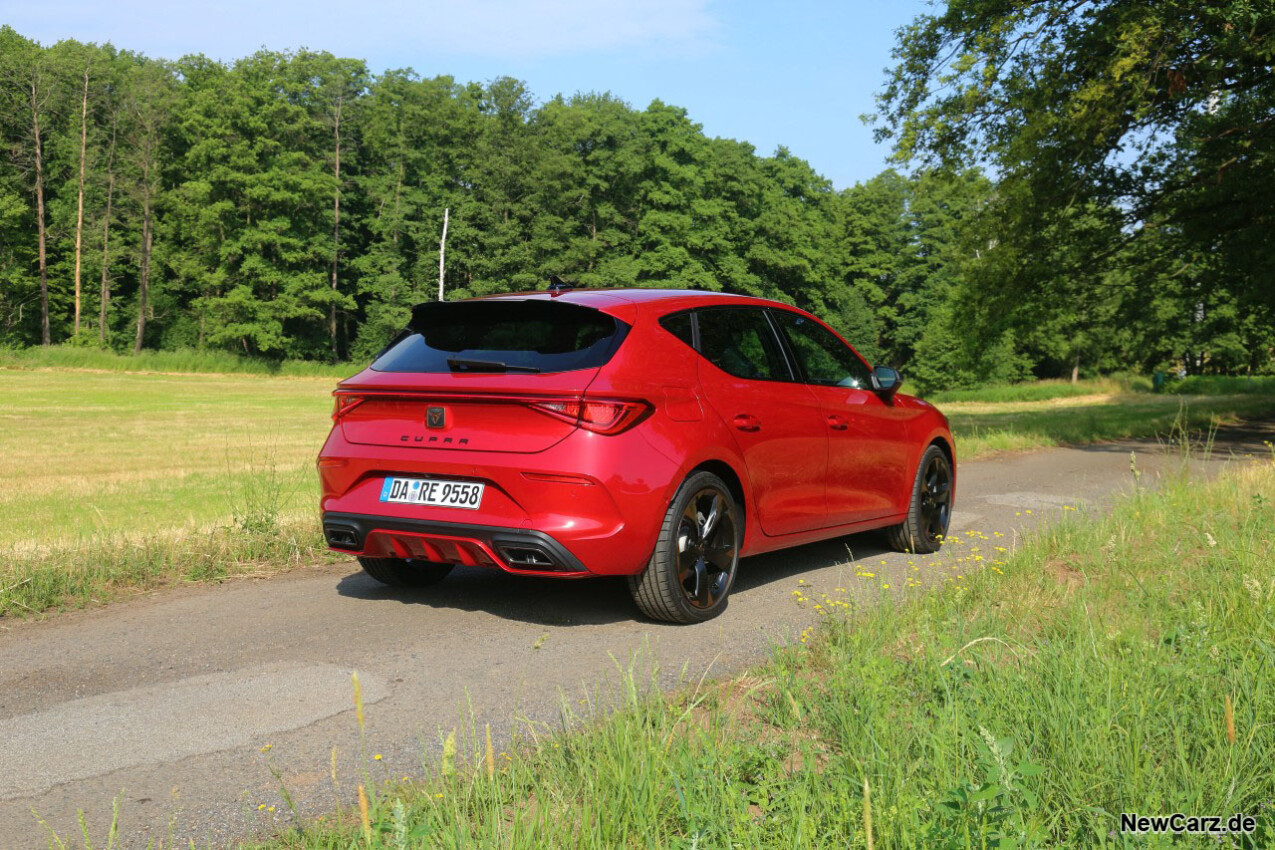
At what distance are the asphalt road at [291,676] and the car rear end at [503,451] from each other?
480 mm

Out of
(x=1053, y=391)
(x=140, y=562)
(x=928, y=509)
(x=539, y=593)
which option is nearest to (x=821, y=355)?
(x=928, y=509)

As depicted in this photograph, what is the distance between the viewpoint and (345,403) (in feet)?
19.9

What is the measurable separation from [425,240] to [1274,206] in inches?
2229

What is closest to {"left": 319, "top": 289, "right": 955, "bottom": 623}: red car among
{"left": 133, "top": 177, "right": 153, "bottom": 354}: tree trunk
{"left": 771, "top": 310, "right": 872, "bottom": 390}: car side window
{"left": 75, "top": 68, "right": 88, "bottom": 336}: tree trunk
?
{"left": 771, "top": 310, "right": 872, "bottom": 390}: car side window

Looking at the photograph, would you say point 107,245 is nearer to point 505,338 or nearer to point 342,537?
point 342,537

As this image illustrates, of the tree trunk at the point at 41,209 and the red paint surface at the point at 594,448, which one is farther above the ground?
the tree trunk at the point at 41,209

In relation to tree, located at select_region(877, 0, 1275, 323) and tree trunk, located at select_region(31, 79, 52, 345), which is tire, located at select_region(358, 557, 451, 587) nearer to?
tree, located at select_region(877, 0, 1275, 323)

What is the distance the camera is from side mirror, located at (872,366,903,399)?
7641 mm

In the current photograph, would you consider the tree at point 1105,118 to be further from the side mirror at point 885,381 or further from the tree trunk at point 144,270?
the tree trunk at point 144,270

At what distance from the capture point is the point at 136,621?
590 centimetres

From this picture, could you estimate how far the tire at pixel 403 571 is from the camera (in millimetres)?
6574

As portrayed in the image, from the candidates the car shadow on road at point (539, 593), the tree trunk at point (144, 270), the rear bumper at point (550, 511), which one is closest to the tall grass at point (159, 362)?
the tree trunk at point (144, 270)

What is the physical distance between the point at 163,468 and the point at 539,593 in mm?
16030

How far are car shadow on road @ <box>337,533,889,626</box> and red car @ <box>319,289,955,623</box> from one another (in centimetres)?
20
